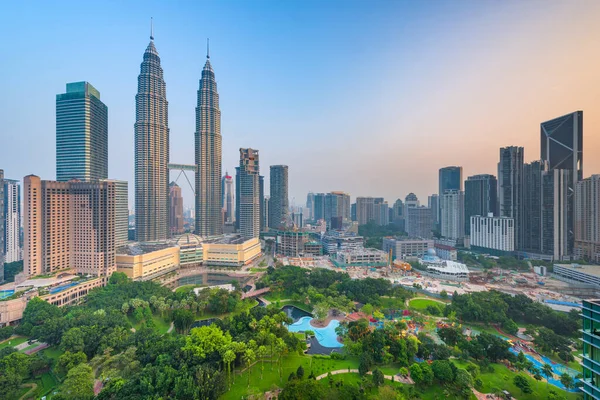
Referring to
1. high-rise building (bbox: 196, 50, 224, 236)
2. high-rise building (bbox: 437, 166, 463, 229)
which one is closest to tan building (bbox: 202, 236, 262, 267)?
high-rise building (bbox: 196, 50, 224, 236)

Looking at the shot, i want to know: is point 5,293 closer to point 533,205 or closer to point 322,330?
point 322,330

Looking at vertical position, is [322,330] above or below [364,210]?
below

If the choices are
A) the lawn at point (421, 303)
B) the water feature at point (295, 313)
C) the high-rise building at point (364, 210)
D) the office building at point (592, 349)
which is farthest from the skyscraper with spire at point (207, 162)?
the office building at point (592, 349)

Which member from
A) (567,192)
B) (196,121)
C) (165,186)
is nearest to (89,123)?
(165,186)

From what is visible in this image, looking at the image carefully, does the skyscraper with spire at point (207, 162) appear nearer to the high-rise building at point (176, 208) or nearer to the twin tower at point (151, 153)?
the twin tower at point (151, 153)

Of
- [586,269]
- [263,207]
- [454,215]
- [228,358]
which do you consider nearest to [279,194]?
[263,207]

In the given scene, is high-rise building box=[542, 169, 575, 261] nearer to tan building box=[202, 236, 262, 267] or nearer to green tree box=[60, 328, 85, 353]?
tan building box=[202, 236, 262, 267]
